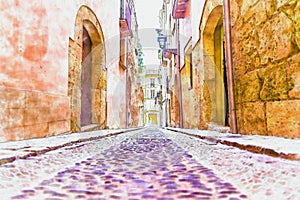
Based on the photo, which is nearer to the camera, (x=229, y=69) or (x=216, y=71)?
(x=229, y=69)

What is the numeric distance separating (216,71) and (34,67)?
10.6ft

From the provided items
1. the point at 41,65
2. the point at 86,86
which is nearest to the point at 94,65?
the point at 86,86

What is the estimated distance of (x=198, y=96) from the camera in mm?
5387

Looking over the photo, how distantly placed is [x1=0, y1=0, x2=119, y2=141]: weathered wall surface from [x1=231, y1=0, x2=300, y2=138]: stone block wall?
231 cm

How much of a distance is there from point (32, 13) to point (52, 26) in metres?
0.41

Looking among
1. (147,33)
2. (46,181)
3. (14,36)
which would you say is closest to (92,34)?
(14,36)

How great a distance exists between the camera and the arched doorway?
15.2ft

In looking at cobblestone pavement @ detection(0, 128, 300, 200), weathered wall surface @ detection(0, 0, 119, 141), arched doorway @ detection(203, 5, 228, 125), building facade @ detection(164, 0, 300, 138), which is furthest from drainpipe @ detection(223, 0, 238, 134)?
weathered wall surface @ detection(0, 0, 119, 141)

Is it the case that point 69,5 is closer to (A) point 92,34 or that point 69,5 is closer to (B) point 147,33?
(A) point 92,34

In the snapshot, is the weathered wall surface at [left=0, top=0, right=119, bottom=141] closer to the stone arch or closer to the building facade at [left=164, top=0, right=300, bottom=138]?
the stone arch

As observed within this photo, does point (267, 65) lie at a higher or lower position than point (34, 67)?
lower

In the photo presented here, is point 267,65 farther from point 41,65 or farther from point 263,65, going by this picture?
point 41,65

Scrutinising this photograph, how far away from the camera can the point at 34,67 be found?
2850 mm

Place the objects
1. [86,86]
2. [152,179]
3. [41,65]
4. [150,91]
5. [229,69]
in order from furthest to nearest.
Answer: [150,91] → [86,86] → [229,69] → [41,65] → [152,179]
